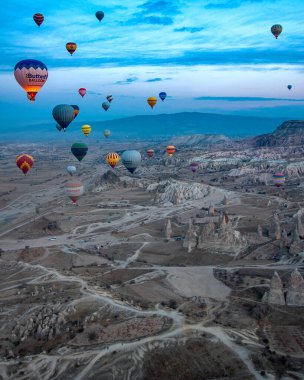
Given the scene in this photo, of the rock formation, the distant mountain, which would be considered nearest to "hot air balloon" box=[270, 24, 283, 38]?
the rock formation

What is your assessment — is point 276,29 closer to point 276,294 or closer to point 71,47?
point 71,47

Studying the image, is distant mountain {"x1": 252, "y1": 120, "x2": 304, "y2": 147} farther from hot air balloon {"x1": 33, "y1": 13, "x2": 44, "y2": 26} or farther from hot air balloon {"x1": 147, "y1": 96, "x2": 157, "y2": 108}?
hot air balloon {"x1": 33, "y1": 13, "x2": 44, "y2": 26}

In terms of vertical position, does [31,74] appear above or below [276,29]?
below

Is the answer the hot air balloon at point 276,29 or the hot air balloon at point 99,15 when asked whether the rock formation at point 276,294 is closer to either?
the hot air balloon at point 276,29

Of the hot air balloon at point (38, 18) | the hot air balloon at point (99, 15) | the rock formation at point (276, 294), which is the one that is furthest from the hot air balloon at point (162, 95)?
the rock formation at point (276, 294)

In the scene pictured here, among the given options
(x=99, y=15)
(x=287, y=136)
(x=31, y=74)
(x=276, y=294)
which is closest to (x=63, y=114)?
(x=31, y=74)

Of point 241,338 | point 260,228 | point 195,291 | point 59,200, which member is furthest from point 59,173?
point 241,338
